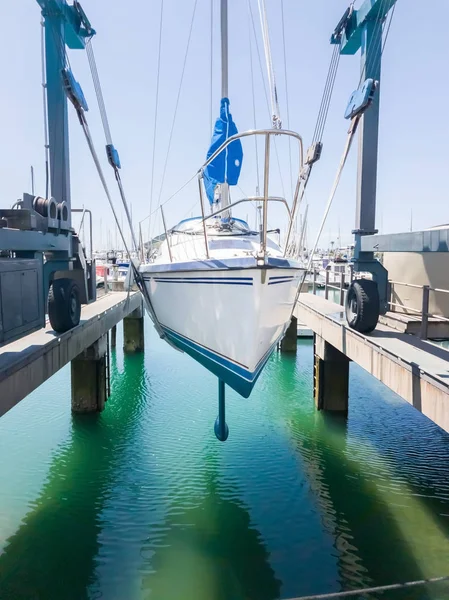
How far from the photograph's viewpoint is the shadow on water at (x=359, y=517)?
573cm

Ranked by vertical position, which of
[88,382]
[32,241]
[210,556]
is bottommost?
[210,556]

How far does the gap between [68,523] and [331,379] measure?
664cm

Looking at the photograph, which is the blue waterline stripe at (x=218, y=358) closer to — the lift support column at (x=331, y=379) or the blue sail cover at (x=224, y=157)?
the blue sail cover at (x=224, y=157)

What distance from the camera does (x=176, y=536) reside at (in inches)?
260

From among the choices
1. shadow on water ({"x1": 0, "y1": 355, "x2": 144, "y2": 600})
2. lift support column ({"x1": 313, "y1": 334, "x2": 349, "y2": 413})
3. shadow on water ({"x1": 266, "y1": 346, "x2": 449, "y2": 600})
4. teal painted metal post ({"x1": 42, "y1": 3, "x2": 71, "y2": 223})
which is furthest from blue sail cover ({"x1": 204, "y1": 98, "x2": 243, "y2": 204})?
shadow on water ({"x1": 0, "y1": 355, "x2": 144, "y2": 600})

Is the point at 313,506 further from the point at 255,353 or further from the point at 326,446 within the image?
the point at 255,353

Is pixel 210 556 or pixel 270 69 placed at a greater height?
pixel 270 69

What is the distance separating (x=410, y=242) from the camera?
25.0 feet

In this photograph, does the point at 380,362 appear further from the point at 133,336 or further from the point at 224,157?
the point at 133,336

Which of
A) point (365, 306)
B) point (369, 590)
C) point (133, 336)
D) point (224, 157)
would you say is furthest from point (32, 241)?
point (133, 336)

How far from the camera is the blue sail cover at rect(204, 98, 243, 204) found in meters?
9.23

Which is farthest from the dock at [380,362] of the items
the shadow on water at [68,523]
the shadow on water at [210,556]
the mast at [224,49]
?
the shadow on water at [68,523]

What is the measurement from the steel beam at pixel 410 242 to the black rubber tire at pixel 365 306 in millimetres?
782

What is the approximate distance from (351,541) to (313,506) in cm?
103
